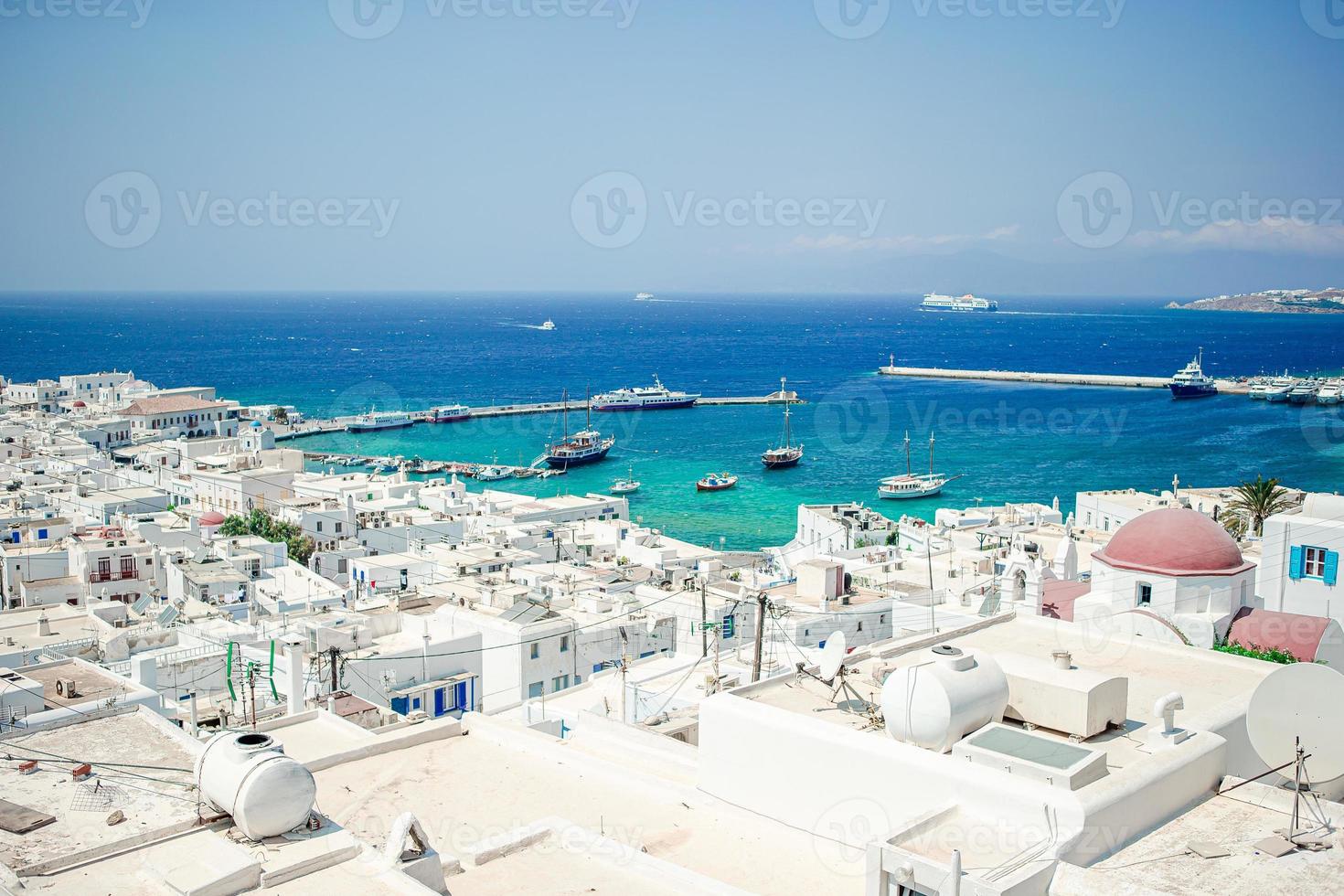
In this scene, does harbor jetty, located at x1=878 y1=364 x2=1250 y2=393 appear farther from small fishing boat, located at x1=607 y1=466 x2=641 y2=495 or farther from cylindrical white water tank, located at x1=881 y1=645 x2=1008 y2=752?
cylindrical white water tank, located at x1=881 y1=645 x2=1008 y2=752

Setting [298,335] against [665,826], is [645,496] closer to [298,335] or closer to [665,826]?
[665,826]

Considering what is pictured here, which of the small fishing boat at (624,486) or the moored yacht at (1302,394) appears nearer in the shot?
the small fishing boat at (624,486)

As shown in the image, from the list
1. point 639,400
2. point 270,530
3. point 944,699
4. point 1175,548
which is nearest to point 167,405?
point 270,530

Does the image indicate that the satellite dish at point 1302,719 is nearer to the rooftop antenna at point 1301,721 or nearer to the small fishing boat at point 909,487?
the rooftop antenna at point 1301,721

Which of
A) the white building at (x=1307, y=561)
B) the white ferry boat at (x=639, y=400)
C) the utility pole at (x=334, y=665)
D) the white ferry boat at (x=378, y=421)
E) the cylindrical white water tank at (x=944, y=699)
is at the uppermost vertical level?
the cylindrical white water tank at (x=944, y=699)

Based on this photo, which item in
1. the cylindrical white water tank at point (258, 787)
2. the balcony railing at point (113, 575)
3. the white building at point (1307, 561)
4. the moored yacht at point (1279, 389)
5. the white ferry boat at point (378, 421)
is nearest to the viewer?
the cylindrical white water tank at point (258, 787)

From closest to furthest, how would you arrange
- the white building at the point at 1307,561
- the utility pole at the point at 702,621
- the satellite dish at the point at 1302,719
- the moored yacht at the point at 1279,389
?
the satellite dish at the point at 1302,719 → the white building at the point at 1307,561 → the utility pole at the point at 702,621 → the moored yacht at the point at 1279,389

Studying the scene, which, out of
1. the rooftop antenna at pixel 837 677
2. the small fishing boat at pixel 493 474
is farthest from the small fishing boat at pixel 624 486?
the rooftop antenna at pixel 837 677

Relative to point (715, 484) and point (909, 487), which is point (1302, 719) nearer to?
point (909, 487)

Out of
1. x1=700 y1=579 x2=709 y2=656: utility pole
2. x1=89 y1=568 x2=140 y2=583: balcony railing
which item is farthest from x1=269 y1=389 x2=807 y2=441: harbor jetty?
x1=700 y1=579 x2=709 y2=656: utility pole

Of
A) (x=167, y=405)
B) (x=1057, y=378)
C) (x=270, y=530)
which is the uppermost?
(x=167, y=405)
